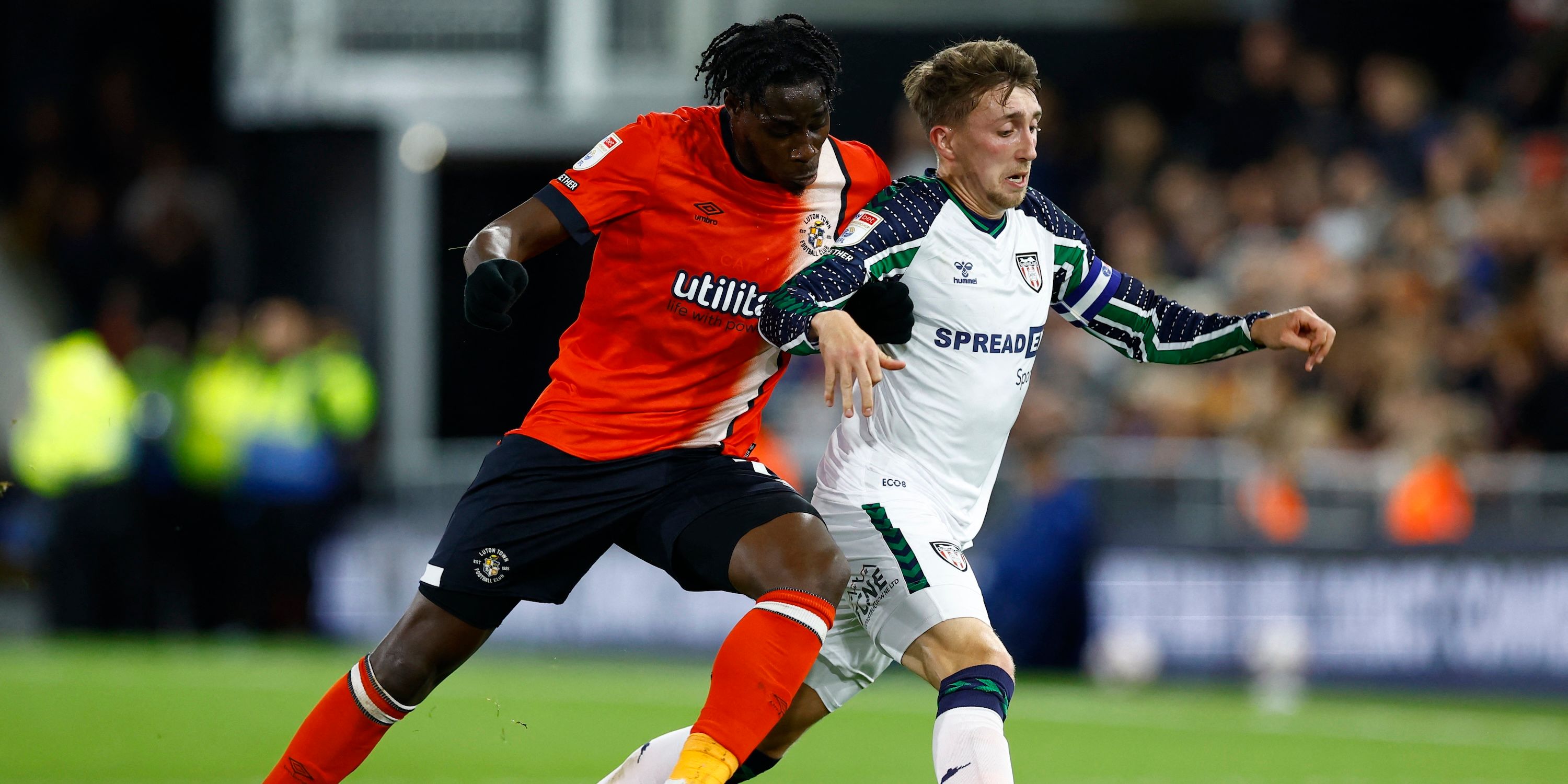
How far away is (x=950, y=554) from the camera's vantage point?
16.9 ft

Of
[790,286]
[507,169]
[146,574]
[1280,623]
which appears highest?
[790,286]

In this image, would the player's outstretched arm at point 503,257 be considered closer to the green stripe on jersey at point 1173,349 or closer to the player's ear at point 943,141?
the player's ear at point 943,141

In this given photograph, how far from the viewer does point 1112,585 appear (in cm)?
1171

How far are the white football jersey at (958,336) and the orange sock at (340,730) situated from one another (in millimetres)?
1353

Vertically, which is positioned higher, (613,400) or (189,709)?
(613,400)

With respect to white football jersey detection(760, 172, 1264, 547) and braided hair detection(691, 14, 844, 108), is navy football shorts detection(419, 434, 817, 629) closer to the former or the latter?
white football jersey detection(760, 172, 1264, 547)

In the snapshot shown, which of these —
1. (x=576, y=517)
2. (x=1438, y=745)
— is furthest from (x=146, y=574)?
(x=576, y=517)

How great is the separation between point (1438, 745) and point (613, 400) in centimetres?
583

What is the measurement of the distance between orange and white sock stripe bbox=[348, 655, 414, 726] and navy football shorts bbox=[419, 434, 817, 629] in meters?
0.28

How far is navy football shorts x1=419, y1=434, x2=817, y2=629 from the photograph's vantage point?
519 centimetres

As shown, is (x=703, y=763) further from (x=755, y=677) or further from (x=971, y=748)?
(x=971, y=748)

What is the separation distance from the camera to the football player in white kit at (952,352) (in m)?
5.05

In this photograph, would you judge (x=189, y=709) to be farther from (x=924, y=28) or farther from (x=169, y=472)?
(x=924, y=28)

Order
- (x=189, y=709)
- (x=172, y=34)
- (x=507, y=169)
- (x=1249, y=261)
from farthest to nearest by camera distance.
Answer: (x=172, y=34) → (x=507, y=169) → (x=1249, y=261) → (x=189, y=709)
